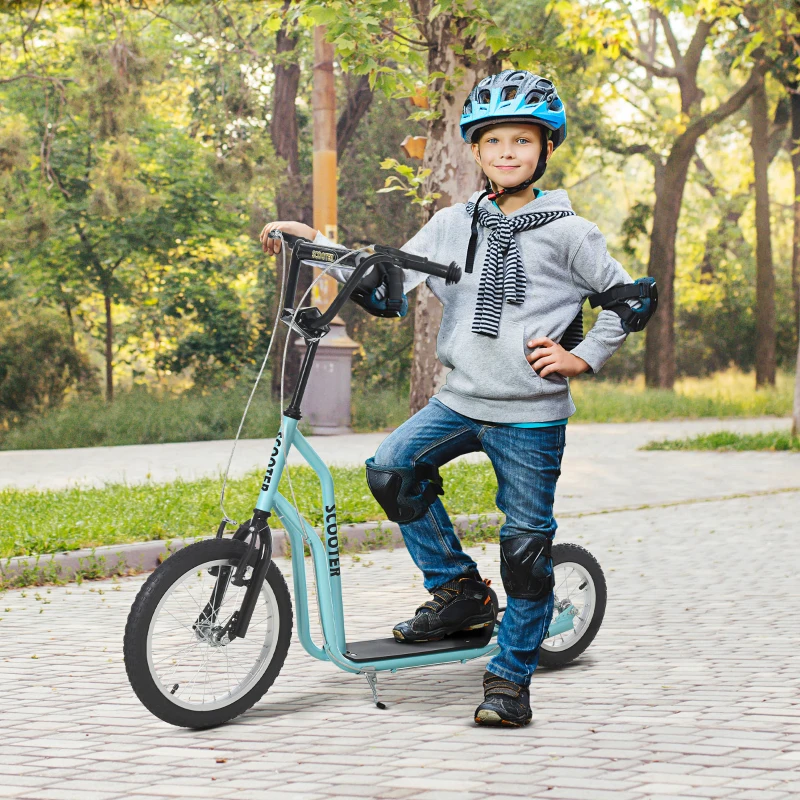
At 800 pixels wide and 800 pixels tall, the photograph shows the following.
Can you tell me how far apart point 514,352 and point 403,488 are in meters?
0.59

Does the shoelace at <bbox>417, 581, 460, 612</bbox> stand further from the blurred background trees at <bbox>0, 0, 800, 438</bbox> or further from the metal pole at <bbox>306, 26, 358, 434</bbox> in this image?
the metal pole at <bbox>306, 26, 358, 434</bbox>

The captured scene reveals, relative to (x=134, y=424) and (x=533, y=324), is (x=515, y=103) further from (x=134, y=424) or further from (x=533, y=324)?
(x=134, y=424)

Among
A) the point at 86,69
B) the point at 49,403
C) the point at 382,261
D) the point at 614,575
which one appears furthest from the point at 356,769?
the point at 49,403

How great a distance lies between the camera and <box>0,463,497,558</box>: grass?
26.9ft

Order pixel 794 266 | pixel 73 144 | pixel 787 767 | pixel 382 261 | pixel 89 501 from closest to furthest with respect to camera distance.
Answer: pixel 787 767, pixel 382 261, pixel 89 501, pixel 73 144, pixel 794 266

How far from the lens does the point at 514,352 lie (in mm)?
4348

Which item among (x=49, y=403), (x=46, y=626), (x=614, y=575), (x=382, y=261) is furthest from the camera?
(x=49, y=403)

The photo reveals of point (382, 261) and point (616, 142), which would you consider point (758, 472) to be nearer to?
point (382, 261)

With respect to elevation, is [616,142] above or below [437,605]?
above

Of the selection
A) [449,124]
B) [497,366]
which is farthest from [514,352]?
[449,124]

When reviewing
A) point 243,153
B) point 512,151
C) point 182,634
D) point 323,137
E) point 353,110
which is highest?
point 353,110

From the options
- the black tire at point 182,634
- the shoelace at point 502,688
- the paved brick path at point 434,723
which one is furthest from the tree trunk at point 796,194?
the black tire at point 182,634

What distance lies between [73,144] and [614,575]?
59.6 feet

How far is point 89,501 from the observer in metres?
9.88
